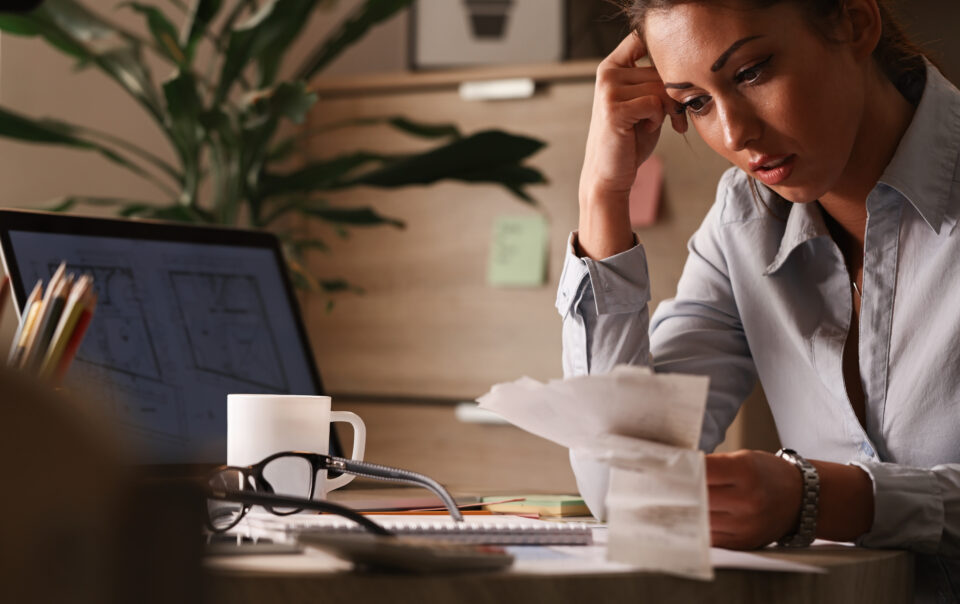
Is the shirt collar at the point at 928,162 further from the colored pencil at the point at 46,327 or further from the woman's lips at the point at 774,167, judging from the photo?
the colored pencil at the point at 46,327

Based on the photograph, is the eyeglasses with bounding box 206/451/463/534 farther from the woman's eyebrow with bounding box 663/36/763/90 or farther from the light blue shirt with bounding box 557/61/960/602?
the woman's eyebrow with bounding box 663/36/763/90

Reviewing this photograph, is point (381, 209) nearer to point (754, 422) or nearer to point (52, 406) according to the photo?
point (754, 422)

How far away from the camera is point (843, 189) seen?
42.8 inches

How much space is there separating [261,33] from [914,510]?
1.34m

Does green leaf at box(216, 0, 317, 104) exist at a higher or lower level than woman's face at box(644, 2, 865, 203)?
higher

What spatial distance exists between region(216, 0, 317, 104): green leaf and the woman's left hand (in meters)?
1.26

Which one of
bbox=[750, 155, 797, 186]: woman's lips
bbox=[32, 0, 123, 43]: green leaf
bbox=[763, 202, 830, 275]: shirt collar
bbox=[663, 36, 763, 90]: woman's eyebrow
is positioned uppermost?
bbox=[32, 0, 123, 43]: green leaf

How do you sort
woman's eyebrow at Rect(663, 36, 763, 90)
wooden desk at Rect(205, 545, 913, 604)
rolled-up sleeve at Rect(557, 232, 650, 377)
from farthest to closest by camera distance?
rolled-up sleeve at Rect(557, 232, 650, 377), woman's eyebrow at Rect(663, 36, 763, 90), wooden desk at Rect(205, 545, 913, 604)

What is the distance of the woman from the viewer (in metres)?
0.95

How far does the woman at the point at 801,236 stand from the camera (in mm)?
948

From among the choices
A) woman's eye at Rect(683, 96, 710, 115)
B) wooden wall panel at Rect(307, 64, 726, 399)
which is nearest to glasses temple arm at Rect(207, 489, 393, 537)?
woman's eye at Rect(683, 96, 710, 115)

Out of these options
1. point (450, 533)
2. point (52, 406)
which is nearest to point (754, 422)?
point (450, 533)

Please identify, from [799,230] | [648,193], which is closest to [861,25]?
[799,230]

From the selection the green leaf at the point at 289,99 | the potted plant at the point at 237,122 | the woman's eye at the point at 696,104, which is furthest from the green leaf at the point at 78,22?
the woman's eye at the point at 696,104
